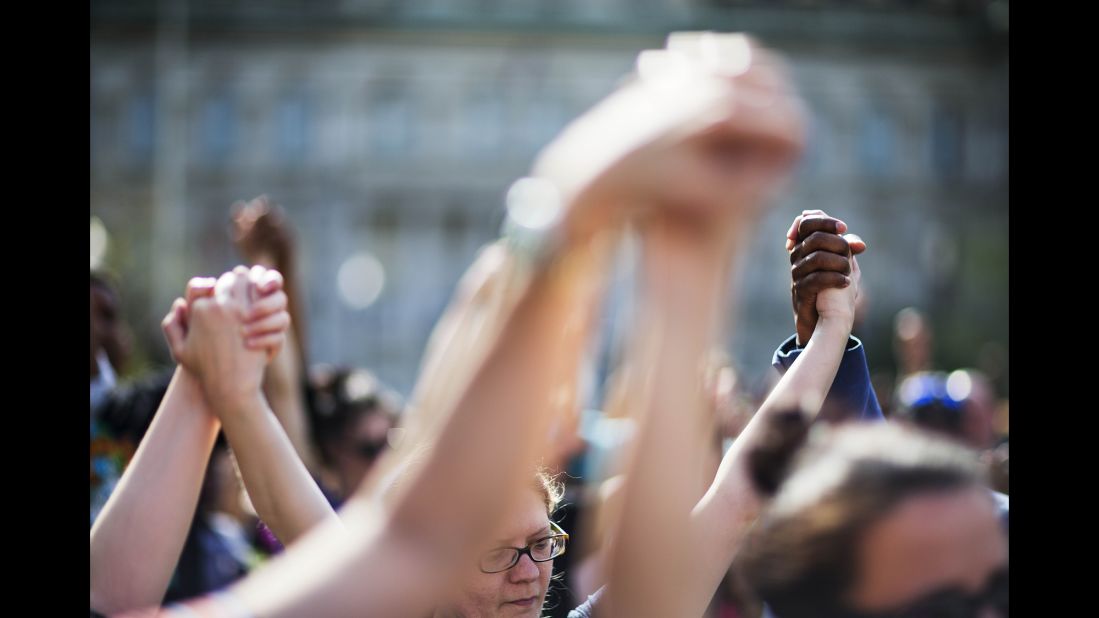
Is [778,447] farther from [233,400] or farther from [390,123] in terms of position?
[390,123]

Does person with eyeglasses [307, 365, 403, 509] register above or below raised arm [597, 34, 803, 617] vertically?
above

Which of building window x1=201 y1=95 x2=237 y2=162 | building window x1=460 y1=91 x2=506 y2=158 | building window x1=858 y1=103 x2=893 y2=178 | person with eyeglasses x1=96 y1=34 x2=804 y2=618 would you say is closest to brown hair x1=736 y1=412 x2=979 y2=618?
person with eyeglasses x1=96 y1=34 x2=804 y2=618

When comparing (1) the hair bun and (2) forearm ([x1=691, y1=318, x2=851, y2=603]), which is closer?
(1) the hair bun

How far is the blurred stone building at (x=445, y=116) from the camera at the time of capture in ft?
180

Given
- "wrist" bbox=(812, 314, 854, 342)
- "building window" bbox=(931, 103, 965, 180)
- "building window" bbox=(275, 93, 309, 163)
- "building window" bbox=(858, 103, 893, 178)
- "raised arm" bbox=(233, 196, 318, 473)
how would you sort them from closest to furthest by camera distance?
"wrist" bbox=(812, 314, 854, 342) → "raised arm" bbox=(233, 196, 318, 473) → "building window" bbox=(275, 93, 309, 163) → "building window" bbox=(931, 103, 965, 180) → "building window" bbox=(858, 103, 893, 178)

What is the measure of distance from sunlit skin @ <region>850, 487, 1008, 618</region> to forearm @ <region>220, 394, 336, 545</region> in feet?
3.12

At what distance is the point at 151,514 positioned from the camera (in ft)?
6.77

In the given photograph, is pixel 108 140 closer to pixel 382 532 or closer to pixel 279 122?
pixel 279 122

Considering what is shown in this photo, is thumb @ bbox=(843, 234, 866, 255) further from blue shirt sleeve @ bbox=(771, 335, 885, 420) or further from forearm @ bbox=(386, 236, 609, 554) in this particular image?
forearm @ bbox=(386, 236, 609, 554)

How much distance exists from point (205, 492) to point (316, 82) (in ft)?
182

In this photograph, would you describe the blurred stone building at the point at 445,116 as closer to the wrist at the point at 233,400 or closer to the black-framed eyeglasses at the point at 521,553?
the black-framed eyeglasses at the point at 521,553

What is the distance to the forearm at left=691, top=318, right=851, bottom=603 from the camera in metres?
2.04

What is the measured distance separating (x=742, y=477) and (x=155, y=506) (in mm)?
973
